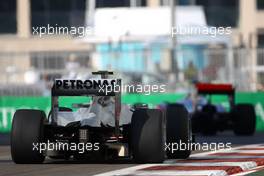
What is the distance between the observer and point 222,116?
93.0 ft

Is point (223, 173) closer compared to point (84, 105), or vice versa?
point (223, 173)

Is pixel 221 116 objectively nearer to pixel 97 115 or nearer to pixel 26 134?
pixel 97 115

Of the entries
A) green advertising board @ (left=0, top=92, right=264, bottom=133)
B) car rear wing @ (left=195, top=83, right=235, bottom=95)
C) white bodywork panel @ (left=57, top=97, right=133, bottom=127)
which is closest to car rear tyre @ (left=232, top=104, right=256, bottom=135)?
car rear wing @ (left=195, top=83, right=235, bottom=95)

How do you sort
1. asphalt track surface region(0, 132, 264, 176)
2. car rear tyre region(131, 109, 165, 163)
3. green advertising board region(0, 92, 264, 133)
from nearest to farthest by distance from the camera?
asphalt track surface region(0, 132, 264, 176)
car rear tyre region(131, 109, 165, 163)
green advertising board region(0, 92, 264, 133)

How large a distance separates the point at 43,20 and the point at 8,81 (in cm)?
1795

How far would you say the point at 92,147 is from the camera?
16422 millimetres

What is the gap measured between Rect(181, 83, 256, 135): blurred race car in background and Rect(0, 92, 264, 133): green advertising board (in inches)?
95.7

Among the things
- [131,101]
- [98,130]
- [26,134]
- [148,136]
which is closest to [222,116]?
[131,101]

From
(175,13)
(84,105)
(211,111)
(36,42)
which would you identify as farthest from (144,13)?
(84,105)

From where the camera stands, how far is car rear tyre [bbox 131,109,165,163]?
1585 centimetres

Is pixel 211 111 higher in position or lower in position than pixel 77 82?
lower

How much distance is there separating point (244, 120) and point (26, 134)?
1259cm

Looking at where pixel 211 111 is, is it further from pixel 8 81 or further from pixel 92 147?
pixel 92 147

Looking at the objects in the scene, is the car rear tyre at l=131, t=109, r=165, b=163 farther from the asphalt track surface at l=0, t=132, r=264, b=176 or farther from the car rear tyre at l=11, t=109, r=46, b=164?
the car rear tyre at l=11, t=109, r=46, b=164
